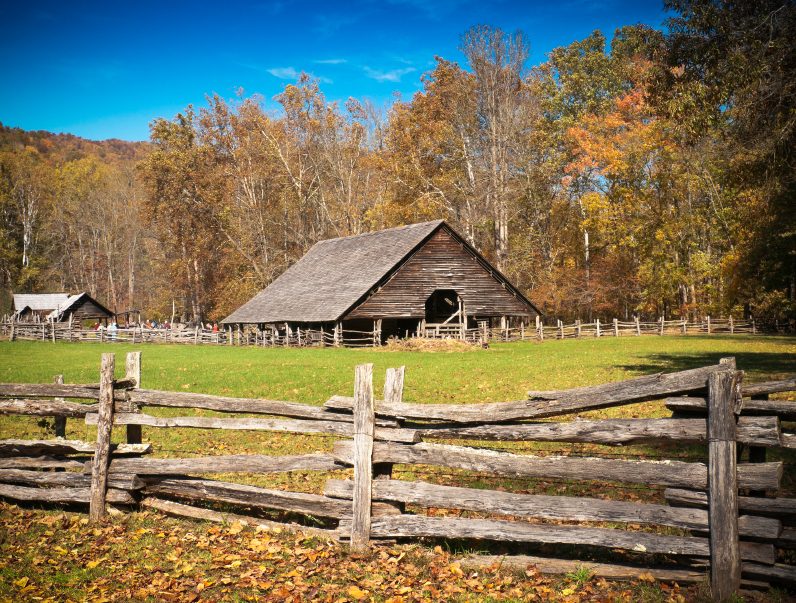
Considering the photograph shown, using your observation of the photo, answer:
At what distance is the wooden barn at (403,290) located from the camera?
3516cm

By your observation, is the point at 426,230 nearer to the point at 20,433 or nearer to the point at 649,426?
the point at 20,433

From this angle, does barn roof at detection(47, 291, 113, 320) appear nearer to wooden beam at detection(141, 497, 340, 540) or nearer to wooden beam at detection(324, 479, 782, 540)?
wooden beam at detection(141, 497, 340, 540)

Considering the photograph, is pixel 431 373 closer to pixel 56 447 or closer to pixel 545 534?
pixel 56 447

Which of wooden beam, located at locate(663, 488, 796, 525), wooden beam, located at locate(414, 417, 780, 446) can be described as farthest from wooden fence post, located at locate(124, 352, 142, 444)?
wooden beam, located at locate(663, 488, 796, 525)

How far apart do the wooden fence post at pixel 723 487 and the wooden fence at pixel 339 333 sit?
29916 millimetres

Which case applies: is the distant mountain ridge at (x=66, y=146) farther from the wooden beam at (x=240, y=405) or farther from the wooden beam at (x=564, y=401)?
the wooden beam at (x=564, y=401)

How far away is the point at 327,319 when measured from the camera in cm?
3366

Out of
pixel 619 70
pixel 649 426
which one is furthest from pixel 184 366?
pixel 619 70

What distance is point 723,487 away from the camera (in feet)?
15.6

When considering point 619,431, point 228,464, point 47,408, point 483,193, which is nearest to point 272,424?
point 228,464

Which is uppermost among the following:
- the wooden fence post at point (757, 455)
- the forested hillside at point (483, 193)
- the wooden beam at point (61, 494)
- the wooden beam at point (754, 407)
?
the forested hillside at point (483, 193)

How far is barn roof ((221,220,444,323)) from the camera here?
3547cm

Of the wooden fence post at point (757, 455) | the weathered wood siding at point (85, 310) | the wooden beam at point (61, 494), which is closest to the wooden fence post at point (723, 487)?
the wooden fence post at point (757, 455)

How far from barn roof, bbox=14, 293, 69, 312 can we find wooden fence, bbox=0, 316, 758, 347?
10894 mm
